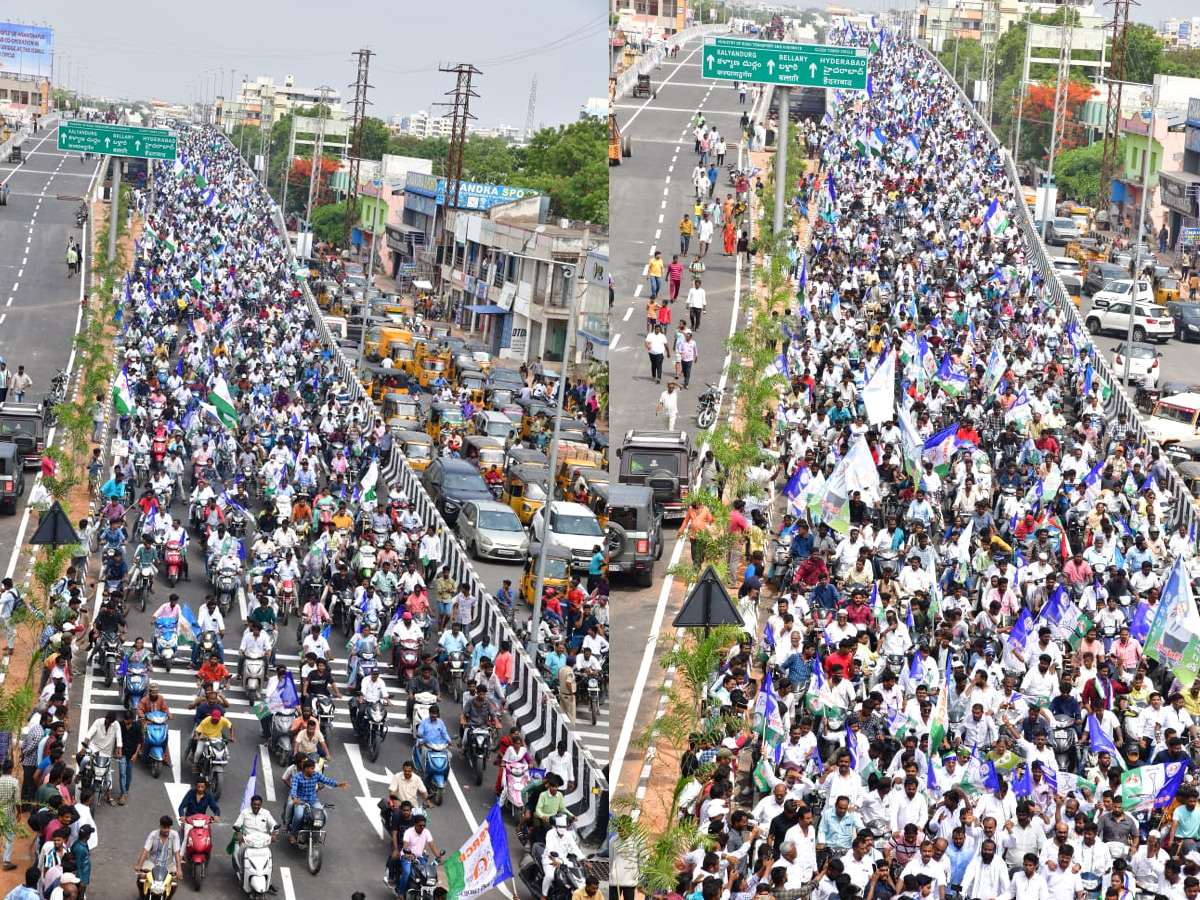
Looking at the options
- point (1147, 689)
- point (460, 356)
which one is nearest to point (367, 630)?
point (1147, 689)

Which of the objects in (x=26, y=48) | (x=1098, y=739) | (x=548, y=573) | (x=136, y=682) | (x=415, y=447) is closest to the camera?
(x=1098, y=739)

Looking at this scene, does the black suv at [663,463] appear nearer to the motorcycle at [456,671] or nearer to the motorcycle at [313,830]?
the motorcycle at [456,671]

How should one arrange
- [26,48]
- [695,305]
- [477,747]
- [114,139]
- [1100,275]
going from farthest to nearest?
[26,48] < [114,139] < [1100,275] < [695,305] < [477,747]

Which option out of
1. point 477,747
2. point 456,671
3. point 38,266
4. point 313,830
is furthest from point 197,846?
point 38,266

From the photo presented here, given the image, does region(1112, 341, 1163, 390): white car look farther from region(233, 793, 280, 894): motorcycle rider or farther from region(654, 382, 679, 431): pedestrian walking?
region(233, 793, 280, 894): motorcycle rider

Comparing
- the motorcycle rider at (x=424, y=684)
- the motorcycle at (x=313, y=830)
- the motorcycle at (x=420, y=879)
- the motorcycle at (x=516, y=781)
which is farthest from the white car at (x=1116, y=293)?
the motorcycle at (x=420, y=879)

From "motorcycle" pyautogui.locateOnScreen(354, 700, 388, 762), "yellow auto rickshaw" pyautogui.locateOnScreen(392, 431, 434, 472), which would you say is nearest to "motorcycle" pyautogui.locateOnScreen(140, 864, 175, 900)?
"motorcycle" pyautogui.locateOnScreen(354, 700, 388, 762)

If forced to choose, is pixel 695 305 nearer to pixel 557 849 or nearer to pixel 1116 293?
pixel 557 849
